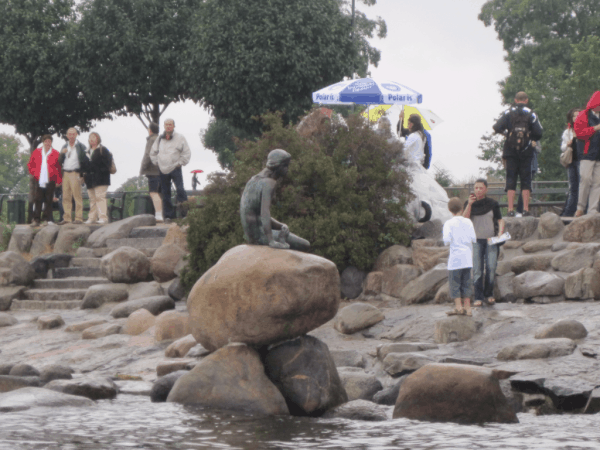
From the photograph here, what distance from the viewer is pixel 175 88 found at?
108ft

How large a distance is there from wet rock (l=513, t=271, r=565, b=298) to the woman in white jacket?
3.47 meters

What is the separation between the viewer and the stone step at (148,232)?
714 inches

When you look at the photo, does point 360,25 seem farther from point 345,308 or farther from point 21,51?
point 345,308

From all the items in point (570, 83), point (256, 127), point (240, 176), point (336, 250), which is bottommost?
point (336, 250)

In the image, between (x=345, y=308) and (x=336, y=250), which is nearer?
(x=345, y=308)

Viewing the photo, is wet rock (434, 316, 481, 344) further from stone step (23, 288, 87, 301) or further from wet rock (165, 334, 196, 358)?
stone step (23, 288, 87, 301)

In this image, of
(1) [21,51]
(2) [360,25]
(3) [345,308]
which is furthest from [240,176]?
(2) [360,25]

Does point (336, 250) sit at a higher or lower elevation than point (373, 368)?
higher

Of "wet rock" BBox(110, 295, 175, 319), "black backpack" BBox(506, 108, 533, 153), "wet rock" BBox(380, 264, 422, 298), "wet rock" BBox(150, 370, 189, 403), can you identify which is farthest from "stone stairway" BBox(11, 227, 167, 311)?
"wet rock" BBox(150, 370, 189, 403)

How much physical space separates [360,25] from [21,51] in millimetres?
18578

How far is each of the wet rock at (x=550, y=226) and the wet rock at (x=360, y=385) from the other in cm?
603

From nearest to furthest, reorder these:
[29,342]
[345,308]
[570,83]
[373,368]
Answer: [373,368] → [345,308] → [29,342] → [570,83]

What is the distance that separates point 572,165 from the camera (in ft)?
49.2

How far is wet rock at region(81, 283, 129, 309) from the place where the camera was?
609 inches
